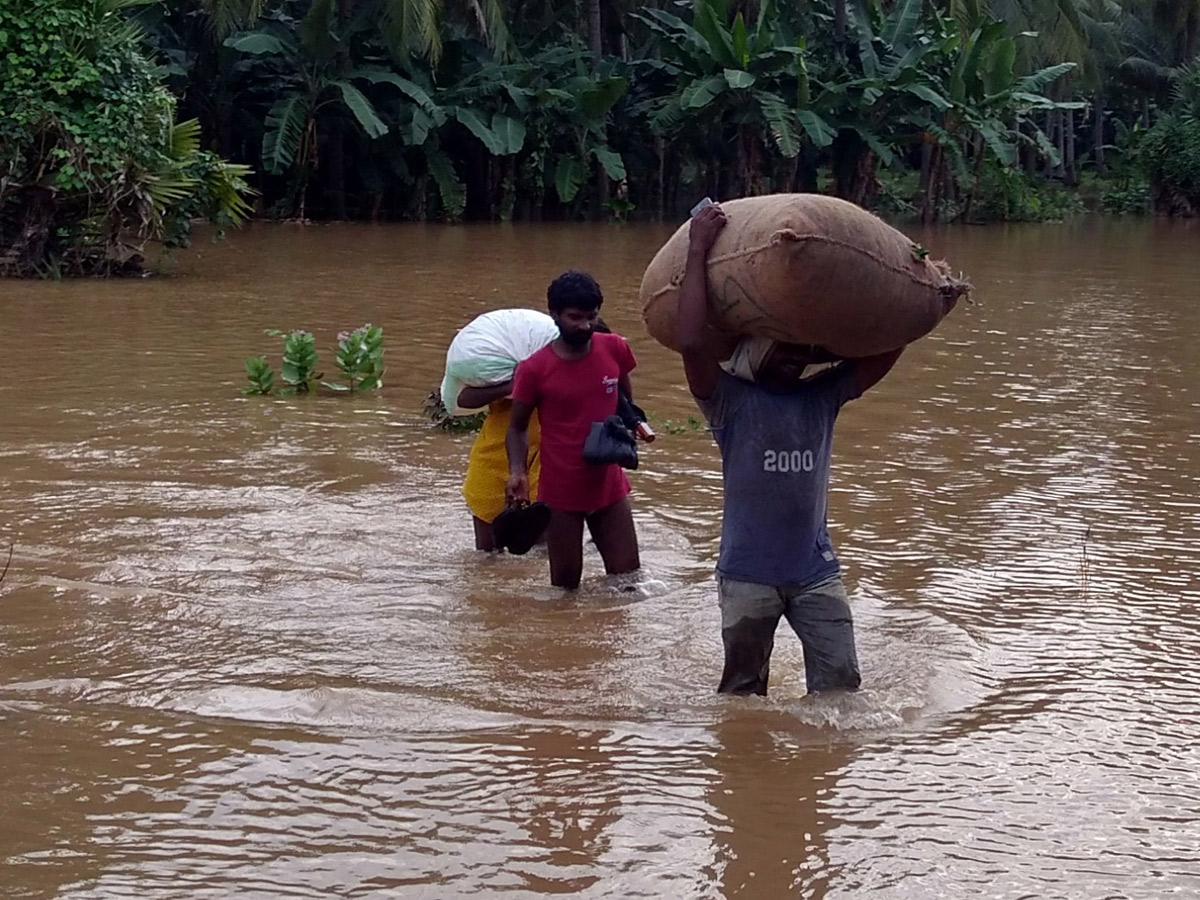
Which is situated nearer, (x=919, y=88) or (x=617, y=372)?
(x=617, y=372)

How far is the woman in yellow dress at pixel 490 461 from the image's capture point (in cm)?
621

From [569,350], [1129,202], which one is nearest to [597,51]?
[1129,202]

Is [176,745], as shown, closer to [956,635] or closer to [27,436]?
[956,635]

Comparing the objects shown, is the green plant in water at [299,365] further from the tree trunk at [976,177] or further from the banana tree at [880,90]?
the tree trunk at [976,177]

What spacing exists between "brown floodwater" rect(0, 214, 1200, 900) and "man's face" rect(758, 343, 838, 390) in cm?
94

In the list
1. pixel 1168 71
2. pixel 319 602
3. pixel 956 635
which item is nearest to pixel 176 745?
pixel 319 602

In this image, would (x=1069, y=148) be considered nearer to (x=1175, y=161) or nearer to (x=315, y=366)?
(x=1175, y=161)

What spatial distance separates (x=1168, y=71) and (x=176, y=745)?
4471cm

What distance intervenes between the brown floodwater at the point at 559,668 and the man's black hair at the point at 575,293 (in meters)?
1.17

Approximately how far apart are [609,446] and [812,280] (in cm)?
161

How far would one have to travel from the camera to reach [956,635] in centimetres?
539

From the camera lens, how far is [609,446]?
18.0 feet

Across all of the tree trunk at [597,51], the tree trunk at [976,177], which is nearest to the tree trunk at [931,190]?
→ the tree trunk at [976,177]

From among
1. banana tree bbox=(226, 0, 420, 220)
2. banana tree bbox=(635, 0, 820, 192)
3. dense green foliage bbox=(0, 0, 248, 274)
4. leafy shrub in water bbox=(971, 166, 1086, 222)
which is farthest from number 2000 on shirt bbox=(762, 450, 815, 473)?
leafy shrub in water bbox=(971, 166, 1086, 222)
